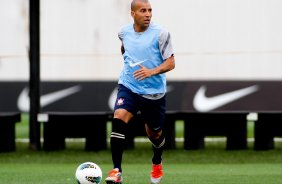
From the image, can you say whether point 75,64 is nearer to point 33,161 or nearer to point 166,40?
point 33,161

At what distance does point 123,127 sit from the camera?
11.7 m

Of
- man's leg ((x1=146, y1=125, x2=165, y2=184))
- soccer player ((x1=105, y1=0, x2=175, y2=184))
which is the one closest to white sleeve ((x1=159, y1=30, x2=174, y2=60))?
soccer player ((x1=105, y1=0, x2=175, y2=184))

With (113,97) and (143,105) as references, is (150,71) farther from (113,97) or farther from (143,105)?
(113,97)

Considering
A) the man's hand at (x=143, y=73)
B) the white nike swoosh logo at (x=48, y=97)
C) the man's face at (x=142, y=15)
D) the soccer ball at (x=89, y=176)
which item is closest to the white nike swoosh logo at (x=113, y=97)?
the white nike swoosh logo at (x=48, y=97)

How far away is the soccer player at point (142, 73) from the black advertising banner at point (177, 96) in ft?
41.7

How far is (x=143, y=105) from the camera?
1188 cm

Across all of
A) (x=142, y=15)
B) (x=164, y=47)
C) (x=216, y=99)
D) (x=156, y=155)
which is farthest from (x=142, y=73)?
(x=216, y=99)

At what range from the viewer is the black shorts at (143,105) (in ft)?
38.7

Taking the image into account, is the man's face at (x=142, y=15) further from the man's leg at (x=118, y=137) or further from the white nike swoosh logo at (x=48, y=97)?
the white nike swoosh logo at (x=48, y=97)

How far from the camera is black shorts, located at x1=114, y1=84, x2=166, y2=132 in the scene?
1180cm

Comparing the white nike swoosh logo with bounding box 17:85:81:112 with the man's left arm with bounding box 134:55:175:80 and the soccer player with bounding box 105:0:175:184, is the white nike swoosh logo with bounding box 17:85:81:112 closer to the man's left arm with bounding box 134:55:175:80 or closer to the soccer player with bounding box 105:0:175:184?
the soccer player with bounding box 105:0:175:184

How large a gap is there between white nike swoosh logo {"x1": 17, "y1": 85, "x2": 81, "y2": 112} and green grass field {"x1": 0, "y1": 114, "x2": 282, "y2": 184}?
19.6ft

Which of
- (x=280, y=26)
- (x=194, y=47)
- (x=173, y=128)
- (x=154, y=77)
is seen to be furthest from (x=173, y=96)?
(x=154, y=77)

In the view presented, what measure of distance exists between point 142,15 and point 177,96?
13.4m
